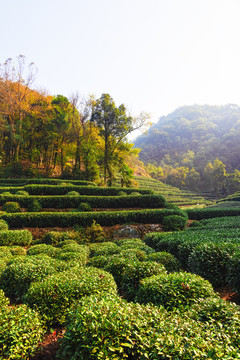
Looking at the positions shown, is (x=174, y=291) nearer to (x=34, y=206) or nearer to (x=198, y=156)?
(x=34, y=206)

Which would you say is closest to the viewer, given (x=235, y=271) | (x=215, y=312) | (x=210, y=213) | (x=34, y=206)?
(x=215, y=312)

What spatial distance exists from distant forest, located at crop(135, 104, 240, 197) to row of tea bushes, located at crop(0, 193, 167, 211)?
4515 cm

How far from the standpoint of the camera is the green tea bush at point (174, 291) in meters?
3.99

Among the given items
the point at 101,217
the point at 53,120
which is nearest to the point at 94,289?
the point at 101,217

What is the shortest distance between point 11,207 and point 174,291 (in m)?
14.7

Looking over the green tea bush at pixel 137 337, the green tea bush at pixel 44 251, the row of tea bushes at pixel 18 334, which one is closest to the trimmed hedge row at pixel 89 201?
the green tea bush at pixel 44 251

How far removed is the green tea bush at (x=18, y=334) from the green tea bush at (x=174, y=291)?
89.0 inches

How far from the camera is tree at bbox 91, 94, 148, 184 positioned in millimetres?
28484

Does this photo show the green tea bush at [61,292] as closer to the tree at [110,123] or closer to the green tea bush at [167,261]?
the green tea bush at [167,261]

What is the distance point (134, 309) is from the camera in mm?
3371

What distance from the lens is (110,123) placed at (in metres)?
28.7

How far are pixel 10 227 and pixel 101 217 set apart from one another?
21.8 feet

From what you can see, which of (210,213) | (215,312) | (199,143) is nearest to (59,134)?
(210,213)

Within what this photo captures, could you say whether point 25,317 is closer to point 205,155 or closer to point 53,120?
point 53,120
